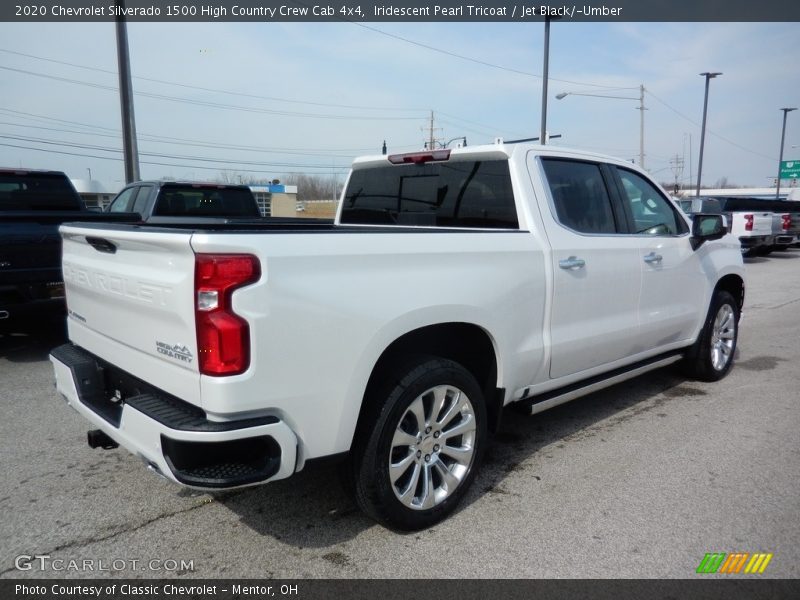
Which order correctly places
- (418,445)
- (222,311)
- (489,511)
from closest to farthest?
(222,311) → (418,445) → (489,511)

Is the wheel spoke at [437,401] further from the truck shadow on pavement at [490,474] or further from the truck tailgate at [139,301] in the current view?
the truck tailgate at [139,301]

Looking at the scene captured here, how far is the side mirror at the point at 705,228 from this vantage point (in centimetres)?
472

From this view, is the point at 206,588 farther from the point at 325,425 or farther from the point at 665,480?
the point at 665,480

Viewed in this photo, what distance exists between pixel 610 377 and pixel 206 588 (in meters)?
2.83

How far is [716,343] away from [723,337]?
0.15m

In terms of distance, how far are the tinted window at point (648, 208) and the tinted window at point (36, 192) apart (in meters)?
6.66

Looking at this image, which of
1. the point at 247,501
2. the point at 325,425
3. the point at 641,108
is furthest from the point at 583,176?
the point at 641,108

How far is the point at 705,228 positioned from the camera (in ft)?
15.6

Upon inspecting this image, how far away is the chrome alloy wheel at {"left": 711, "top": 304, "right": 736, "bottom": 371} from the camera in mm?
5355

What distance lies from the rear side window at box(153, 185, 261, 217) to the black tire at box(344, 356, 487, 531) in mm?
6543

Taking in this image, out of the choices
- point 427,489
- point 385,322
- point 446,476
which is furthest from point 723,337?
point 385,322

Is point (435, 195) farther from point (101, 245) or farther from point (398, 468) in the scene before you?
point (101, 245)

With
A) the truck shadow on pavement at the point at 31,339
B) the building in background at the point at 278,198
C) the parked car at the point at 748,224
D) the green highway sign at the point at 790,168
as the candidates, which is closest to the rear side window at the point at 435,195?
the truck shadow on pavement at the point at 31,339

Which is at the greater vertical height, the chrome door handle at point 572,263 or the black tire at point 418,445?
the chrome door handle at point 572,263
